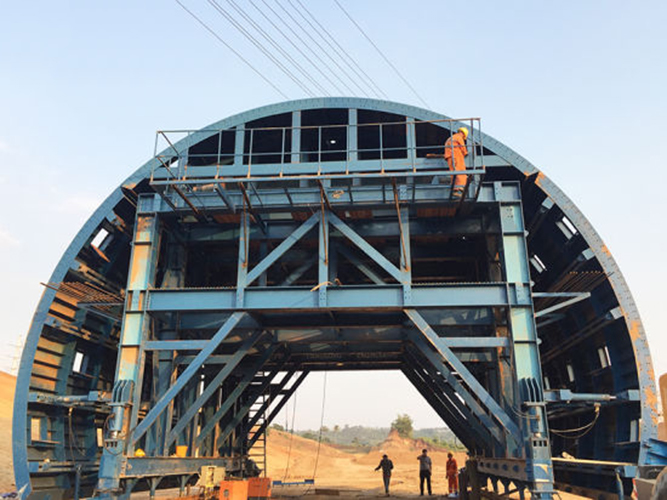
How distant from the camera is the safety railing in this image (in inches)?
466

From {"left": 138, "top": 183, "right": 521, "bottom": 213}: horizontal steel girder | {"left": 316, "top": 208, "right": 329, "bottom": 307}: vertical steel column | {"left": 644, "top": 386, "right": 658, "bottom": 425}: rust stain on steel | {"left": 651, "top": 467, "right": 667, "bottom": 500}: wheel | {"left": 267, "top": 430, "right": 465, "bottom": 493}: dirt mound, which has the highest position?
{"left": 138, "top": 183, "right": 521, "bottom": 213}: horizontal steel girder

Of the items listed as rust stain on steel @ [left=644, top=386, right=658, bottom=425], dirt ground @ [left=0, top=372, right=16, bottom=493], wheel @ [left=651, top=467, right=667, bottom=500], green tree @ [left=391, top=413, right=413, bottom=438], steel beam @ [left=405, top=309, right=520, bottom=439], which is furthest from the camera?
green tree @ [left=391, top=413, right=413, bottom=438]

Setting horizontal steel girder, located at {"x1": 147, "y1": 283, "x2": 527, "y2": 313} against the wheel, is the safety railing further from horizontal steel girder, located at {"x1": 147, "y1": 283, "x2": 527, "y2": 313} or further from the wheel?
the wheel

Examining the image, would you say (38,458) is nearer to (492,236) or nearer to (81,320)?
(81,320)

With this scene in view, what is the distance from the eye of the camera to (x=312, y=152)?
11781 mm

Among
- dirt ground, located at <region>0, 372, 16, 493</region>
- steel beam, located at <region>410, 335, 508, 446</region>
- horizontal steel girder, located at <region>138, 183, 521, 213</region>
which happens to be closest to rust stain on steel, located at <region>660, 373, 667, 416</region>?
steel beam, located at <region>410, 335, 508, 446</region>

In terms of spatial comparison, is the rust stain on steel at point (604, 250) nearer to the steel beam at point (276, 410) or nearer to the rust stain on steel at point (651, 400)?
the rust stain on steel at point (651, 400)

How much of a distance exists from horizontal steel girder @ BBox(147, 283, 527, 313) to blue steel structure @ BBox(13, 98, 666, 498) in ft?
0.10

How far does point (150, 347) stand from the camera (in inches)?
441

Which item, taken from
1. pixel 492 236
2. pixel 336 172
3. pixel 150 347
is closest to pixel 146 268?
pixel 150 347

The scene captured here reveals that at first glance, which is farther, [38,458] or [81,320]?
[81,320]

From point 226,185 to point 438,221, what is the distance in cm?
483

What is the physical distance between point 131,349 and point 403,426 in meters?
59.5

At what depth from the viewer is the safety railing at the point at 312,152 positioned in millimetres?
11844
